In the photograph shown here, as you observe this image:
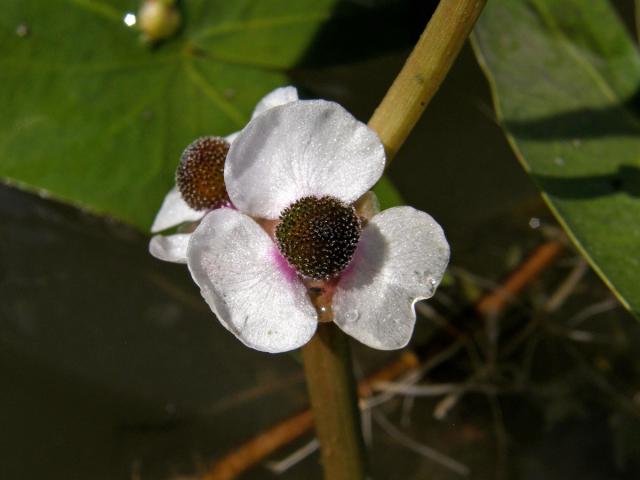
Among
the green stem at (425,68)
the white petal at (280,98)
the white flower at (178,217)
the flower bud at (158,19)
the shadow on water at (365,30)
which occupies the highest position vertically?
the green stem at (425,68)

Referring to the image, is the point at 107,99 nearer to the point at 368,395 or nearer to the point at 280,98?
the point at 280,98

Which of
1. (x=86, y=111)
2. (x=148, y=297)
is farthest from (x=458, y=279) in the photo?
(x=86, y=111)

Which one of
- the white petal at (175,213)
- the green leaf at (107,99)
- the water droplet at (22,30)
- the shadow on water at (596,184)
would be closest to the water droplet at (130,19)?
the green leaf at (107,99)

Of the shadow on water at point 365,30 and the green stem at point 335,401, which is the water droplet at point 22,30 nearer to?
the shadow on water at point 365,30

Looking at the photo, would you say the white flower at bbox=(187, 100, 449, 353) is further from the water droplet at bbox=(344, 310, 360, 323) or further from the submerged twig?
the submerged twig

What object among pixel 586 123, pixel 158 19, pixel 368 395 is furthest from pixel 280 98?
A: pixel 368 395

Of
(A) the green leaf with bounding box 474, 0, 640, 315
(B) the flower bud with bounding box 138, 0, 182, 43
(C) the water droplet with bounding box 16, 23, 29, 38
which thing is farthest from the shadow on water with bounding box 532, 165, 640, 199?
(C) the water droplet with bounding box 16, 23, 29, 38
